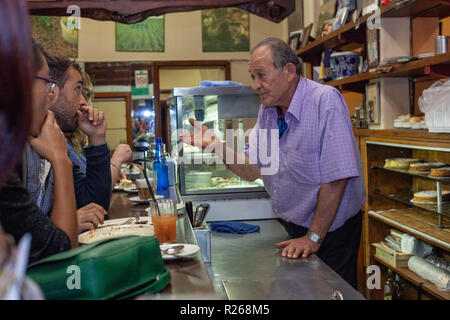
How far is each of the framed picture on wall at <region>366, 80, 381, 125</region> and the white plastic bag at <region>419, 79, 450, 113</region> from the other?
0.85 m

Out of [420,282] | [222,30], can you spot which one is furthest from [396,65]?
[222,30]

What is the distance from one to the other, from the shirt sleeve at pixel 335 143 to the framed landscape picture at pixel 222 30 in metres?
5.97

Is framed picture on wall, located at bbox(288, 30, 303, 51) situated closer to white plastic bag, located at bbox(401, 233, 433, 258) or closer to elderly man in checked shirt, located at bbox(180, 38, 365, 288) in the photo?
white plastic bag, located at bbox(401, 233, 433, 258)

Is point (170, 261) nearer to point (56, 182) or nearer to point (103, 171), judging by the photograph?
point (56, 182)

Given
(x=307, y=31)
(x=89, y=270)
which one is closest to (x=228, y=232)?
(x=89, y=270)

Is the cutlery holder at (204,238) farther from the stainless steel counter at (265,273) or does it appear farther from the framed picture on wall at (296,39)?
the framed picture on wall at (296,39)

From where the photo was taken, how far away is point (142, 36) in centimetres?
788

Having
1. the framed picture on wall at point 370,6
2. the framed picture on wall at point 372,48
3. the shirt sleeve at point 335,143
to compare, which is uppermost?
the framed picture on wall at point 370,6

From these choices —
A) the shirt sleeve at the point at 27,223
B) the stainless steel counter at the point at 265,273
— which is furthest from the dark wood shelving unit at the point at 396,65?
the shirt sleeve at the point at 27,223

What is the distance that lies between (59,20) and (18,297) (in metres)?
7.91

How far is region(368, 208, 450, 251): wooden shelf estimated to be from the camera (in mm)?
2846

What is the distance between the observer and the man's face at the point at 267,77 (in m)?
2.31

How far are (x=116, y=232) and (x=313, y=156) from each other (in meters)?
1.03
